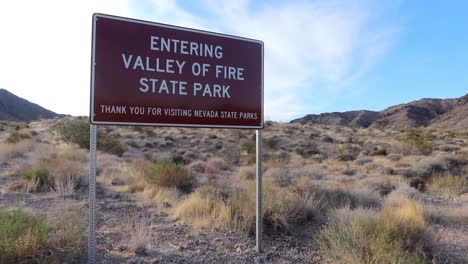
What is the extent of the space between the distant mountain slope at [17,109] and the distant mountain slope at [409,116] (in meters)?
64.1

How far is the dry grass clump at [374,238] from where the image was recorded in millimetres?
5441

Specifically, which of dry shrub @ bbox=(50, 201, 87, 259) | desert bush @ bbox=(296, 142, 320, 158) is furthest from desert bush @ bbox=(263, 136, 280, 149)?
dry shrub @ bbox=(50, 201, 87, 259)

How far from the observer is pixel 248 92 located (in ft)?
21.8

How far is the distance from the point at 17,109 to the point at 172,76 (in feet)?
369

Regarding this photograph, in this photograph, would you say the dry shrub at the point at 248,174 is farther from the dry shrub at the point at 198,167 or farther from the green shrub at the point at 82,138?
the green shrub at the point at 82,138

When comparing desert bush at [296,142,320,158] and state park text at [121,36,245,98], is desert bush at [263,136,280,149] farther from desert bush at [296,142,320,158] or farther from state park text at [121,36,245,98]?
state park text at [121,36,245,98]

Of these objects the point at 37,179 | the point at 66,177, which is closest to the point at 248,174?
the point at 66,177

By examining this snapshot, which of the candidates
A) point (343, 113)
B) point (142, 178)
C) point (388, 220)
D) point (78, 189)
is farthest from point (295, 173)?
point (343, 113)

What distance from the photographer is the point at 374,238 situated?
5.93 m

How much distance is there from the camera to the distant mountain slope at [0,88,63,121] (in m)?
100

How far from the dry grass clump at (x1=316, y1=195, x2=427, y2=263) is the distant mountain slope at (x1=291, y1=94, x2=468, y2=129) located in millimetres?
104049

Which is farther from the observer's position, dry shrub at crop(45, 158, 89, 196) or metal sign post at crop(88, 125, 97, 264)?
dry shrub at crop(45, 158, 89, 196)

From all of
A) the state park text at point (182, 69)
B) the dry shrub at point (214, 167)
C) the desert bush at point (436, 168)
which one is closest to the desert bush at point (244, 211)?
the state park text at point (182, 69)

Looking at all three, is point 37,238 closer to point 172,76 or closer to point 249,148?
point 172,76
